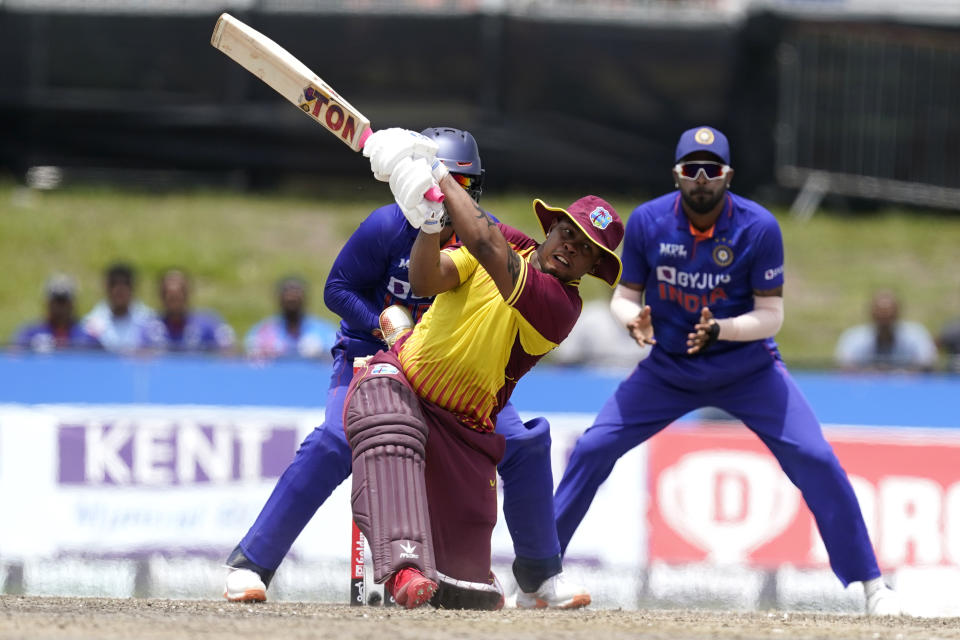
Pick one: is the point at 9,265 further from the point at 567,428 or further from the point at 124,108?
the point at 567,428

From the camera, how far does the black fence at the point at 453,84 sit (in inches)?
583

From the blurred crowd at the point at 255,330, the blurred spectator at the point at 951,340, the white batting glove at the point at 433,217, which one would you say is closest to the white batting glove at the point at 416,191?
the white batting glove at the point at 433,217

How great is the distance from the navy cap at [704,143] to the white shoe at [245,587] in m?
2.77

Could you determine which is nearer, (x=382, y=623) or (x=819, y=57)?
(x=382, y=623)

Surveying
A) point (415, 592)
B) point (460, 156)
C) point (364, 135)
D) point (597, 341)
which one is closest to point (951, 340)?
point (597, 341)

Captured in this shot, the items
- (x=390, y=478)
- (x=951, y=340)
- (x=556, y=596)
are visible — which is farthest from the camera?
(x=951, y=340)

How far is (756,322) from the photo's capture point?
659 centimetres

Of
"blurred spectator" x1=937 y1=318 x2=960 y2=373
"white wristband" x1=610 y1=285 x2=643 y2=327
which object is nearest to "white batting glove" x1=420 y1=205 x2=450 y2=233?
"white wristband" x1=610 y1=285 x2=643 y2=327

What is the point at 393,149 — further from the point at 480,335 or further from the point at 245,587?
the point at 245,587

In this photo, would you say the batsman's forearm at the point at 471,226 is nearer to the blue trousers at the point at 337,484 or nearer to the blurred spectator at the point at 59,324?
the blue trousers at the point at 337,484

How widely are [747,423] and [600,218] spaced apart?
6.54 ft

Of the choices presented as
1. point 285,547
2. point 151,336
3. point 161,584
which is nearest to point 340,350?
point 285,547

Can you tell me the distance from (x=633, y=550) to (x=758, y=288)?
262 cm

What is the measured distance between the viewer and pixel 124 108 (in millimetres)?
15195
